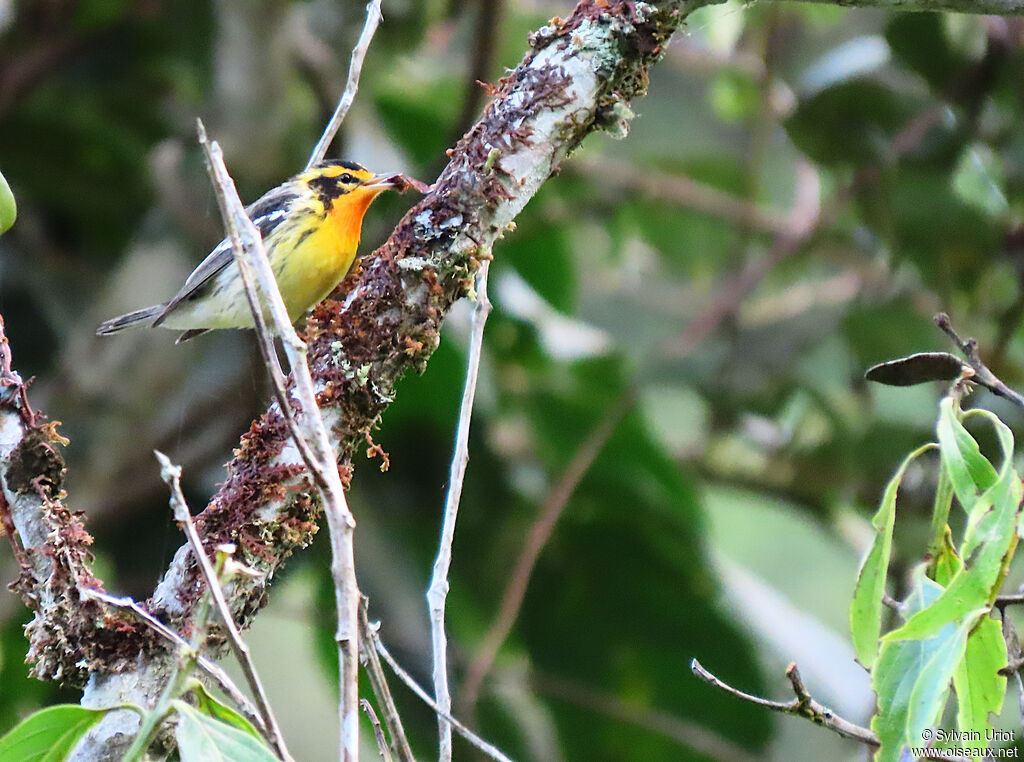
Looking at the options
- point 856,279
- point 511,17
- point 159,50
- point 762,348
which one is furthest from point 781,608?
point 159,50

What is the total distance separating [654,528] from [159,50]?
3.48m

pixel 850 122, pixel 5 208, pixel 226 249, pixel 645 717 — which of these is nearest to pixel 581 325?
pixel 850 122

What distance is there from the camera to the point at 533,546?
13.5 ft

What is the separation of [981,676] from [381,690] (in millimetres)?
730

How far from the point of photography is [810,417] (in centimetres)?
571

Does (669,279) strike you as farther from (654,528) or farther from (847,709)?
(847,709)

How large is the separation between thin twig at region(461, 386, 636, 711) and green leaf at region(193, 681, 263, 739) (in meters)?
2.52

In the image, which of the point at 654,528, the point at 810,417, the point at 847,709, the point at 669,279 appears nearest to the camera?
the point at 847,709

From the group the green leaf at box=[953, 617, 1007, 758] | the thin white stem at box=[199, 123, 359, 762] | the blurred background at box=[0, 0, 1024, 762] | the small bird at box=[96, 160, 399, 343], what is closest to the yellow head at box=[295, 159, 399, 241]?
the small bird at box=[96, 160, 399, 343]

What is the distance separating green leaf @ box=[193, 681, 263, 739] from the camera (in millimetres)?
1346

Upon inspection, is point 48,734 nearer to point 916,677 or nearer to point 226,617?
point 226,617

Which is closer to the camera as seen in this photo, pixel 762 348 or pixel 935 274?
pixel 935 274

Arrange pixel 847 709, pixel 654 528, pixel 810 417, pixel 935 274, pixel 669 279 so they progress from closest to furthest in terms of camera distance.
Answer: pixel 935 274 < pixel 847 709 < pixel 654 528 < pixel 810 417 < pixel 669 279

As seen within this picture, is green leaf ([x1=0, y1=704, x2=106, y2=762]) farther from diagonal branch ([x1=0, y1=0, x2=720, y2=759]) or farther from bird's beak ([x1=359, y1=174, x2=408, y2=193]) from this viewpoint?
bird's beak ([x1=359, y1=174, x2=408, y2=193])
